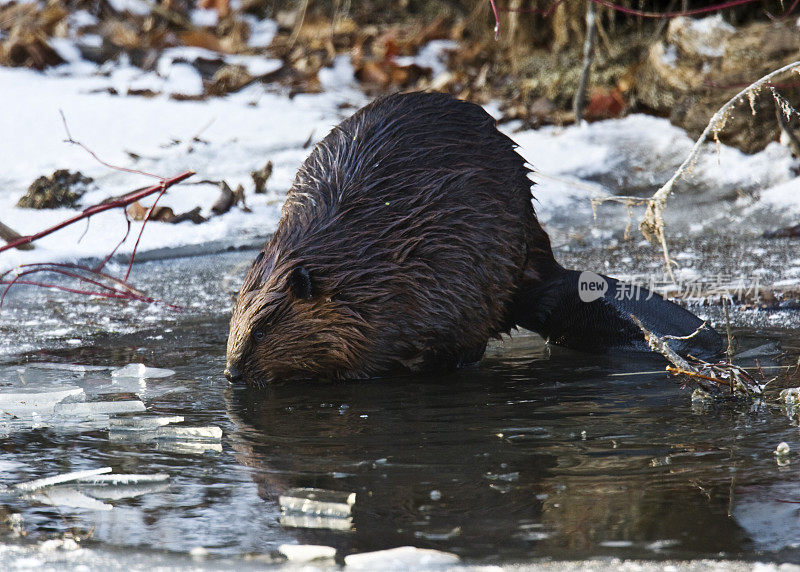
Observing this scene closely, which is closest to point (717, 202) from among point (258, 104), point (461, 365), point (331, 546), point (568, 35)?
point (568, 35)

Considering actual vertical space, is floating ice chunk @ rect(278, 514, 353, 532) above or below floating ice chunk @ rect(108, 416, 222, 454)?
above

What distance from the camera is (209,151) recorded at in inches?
269

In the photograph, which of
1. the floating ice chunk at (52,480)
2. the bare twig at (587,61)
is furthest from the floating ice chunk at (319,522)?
the bare twig at (587,61)

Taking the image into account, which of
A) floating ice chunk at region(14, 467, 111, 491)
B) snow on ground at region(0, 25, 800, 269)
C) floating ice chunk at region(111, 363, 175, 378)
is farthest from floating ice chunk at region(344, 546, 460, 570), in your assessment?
snow on ground at region(0, 25, 800, 269)

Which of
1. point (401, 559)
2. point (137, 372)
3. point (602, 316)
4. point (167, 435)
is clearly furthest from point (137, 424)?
point (602, 316)

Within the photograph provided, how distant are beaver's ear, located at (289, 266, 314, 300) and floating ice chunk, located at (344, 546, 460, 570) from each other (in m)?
1.63

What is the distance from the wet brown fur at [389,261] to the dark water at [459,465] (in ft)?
0.42

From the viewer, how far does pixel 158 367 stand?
150 inches

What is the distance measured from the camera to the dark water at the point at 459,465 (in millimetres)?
2078

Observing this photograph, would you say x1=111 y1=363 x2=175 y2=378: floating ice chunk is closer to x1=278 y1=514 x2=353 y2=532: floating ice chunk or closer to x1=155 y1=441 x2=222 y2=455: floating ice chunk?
x1=155 y1=441 x2=222 y2=455: floating ice chunk

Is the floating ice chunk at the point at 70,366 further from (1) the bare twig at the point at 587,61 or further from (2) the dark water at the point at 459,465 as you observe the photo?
(1) the bare twig at the point at 587,61

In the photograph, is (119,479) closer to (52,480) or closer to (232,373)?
(52,480)

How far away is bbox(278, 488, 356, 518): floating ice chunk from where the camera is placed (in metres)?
2.19

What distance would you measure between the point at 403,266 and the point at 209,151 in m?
3.61
